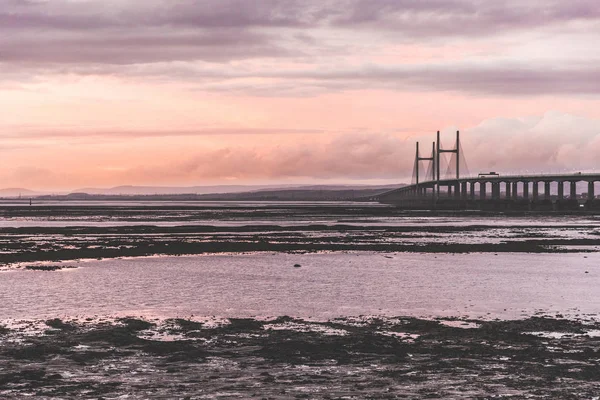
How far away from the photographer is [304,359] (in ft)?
49.9

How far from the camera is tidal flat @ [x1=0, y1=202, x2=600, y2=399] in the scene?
13258 millimetres

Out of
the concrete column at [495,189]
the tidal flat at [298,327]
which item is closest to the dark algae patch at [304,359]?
the tidal flat at [298,327]

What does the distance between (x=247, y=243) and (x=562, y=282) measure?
24012mm

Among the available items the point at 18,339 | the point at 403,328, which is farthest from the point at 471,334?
the point at 18,339

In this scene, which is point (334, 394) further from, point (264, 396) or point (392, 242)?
point (392, 242)

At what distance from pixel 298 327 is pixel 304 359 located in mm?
3572

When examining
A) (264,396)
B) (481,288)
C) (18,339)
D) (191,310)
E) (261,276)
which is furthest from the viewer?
(261,276)

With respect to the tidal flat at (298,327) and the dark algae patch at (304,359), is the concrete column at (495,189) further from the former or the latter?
the dark algae patch at (304,359)

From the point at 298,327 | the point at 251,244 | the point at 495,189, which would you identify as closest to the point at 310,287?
the point at 298,327

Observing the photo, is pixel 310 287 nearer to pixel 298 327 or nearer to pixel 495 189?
pixel 298 327

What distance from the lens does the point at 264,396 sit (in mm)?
12438

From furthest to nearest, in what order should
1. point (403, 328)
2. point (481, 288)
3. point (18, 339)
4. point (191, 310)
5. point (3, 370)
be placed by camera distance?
point (481, 288), point (191, 310), point (403, 328), point (18, 339), point (3, 370)

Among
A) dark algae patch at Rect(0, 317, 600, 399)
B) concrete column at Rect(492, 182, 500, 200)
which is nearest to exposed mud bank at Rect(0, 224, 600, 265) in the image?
dark algae patch at Rect(0, 317, 600, 399)

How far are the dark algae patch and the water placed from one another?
2243 mm
